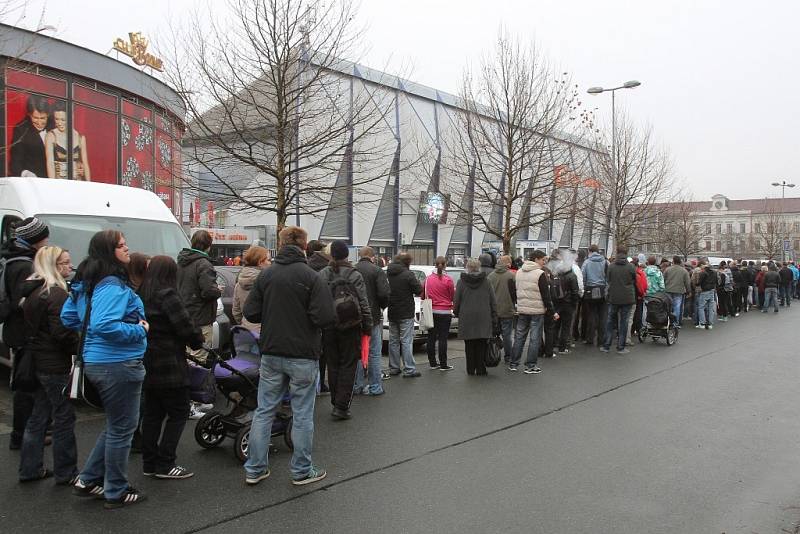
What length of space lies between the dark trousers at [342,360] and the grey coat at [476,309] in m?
2.69

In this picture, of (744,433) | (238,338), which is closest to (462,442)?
(238,338)

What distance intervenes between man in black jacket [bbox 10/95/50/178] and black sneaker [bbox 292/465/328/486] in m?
17.2

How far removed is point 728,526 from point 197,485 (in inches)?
148

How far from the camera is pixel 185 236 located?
8656 millimetres

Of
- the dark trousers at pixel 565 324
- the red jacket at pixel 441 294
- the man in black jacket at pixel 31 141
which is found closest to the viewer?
the red jacket at pixel 441 294

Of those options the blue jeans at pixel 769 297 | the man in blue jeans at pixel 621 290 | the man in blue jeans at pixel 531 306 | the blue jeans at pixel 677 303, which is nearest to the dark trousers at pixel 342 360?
the man in blue jeans at pixel 531 306

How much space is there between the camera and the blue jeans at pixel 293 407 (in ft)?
15.3

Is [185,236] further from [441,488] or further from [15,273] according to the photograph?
[441,488]

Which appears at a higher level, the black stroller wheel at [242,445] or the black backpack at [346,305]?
the black backpack at [346,305]

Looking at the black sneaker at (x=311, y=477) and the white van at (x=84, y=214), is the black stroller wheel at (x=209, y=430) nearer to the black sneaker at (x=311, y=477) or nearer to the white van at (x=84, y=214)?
the black sneaker at (x=311, y=477)

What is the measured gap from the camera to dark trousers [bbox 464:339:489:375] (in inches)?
366

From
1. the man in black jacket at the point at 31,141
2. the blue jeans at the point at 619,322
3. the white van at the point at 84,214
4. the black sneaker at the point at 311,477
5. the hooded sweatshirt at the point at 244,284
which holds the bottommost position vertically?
the black sneaker at the point at 311,477

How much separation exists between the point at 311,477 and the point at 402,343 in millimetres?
4495

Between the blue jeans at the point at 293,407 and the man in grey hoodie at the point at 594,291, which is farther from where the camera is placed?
the man in grey hoodie at the point at 594,291
